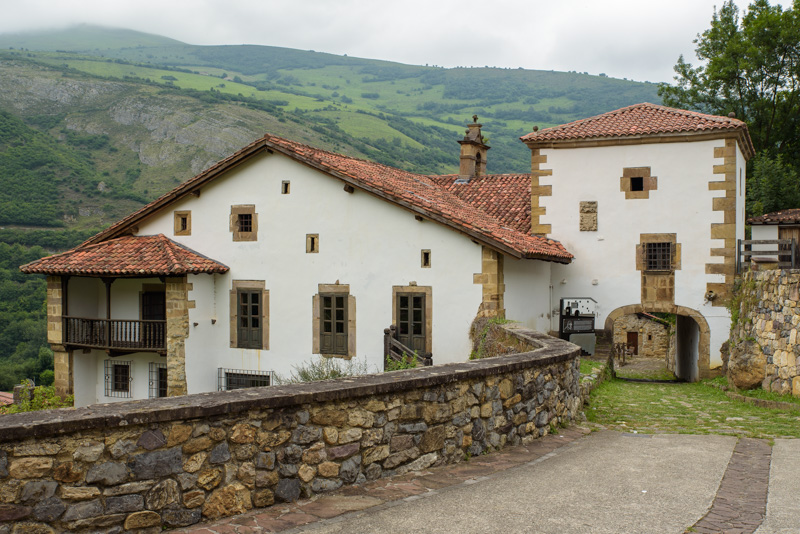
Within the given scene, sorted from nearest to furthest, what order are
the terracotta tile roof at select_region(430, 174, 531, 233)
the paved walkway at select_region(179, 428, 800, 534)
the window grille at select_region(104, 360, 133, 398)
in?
the paved walkway at select_region(179, 428, 800, 534) → the window grille at select_region(104, 360, 133, 398) → the terracotta tile roof at select_region(430, 174, 531, 233)

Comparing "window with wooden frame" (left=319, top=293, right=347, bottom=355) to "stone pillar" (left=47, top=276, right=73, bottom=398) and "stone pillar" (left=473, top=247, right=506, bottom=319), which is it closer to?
"stone pillar" (left=473, top=247, right=506, bottom=319)

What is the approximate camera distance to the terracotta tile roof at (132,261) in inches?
725

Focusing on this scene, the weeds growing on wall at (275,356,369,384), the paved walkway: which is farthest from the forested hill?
the paved walkway

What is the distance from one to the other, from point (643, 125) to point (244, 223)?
10218 millimetres

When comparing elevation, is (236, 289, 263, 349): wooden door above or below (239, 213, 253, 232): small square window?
below

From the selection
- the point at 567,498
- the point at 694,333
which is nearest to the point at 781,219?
the point at 694,333

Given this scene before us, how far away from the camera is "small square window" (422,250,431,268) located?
688 inches

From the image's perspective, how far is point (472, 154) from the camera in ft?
79.5

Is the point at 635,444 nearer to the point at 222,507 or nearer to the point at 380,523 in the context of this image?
the point at 380,523

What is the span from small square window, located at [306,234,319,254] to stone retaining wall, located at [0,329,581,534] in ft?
38.4

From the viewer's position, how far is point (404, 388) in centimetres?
625

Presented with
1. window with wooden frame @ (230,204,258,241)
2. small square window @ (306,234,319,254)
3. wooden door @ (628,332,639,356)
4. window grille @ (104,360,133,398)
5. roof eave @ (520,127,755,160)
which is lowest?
wooden door @ (628,332,639,356)

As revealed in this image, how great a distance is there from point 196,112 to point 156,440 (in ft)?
315

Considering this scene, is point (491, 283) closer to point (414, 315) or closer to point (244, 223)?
point (414, 315)
